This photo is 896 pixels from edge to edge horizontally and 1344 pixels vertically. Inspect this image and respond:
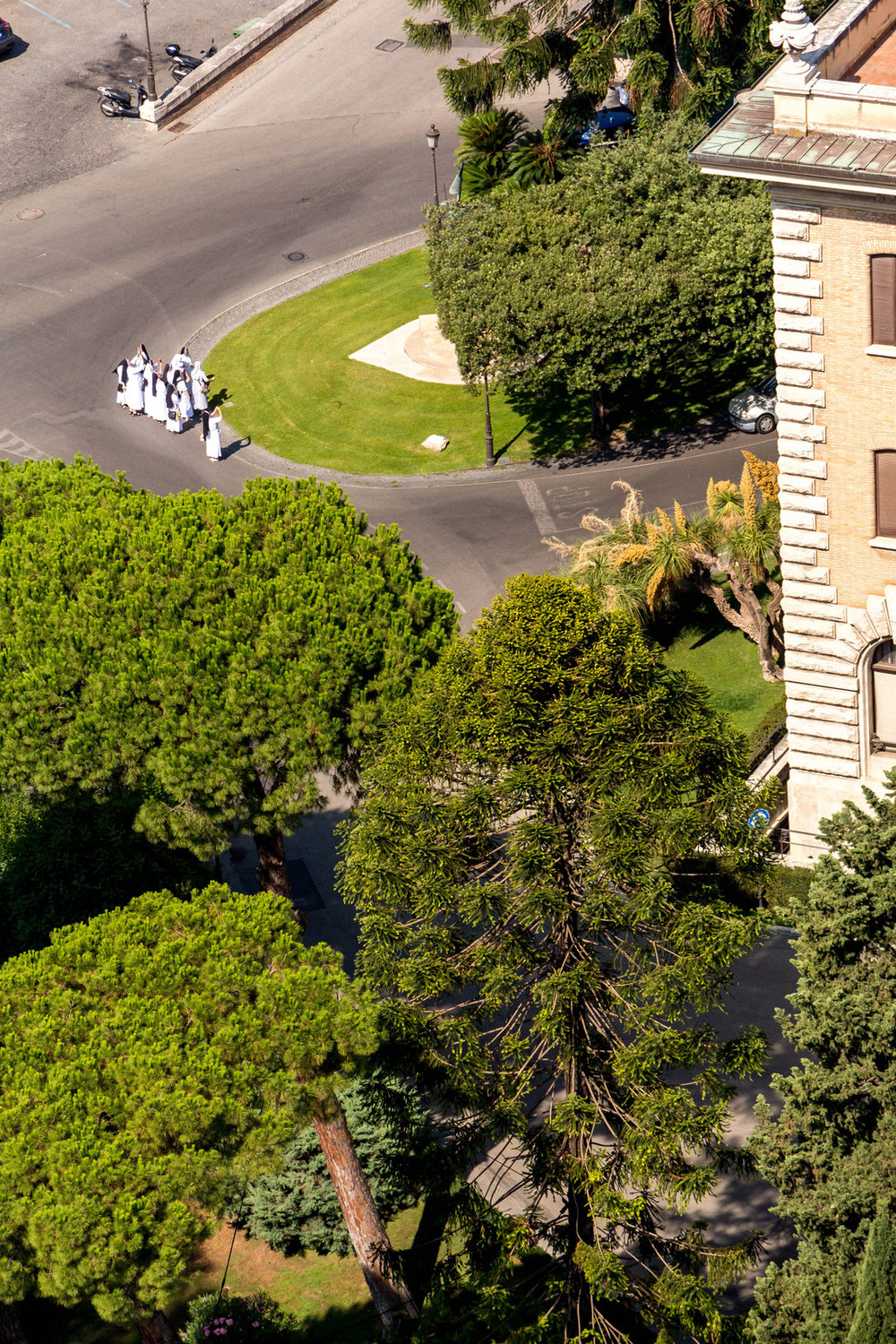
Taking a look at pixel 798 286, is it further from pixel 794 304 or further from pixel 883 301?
pixel 883 301

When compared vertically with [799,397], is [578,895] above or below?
below

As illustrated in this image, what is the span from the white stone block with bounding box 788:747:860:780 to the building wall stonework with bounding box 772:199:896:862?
3 cm

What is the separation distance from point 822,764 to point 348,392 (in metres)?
27.7

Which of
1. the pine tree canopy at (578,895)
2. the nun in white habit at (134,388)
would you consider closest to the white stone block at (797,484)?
the pine tree canopy at (578,895)

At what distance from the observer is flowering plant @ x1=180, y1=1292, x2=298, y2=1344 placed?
1077 inches

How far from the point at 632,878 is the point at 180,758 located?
34.9 ft

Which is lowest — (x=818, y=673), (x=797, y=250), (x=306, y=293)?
(x=306, y=293)

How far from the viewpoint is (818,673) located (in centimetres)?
3297

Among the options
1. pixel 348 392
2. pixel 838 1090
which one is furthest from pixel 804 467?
pixel 348 392

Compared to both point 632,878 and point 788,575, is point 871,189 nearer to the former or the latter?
point 788,575

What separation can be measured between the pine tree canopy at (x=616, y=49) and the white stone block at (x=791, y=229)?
62.9 feet

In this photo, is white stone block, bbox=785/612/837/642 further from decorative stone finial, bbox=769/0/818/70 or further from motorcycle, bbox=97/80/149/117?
motorcycle, bbox=97/80/149/117

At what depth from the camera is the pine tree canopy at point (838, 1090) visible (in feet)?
72.1

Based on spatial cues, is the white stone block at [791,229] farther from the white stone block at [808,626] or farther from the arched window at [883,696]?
the arched window at [883,696]
